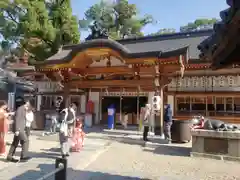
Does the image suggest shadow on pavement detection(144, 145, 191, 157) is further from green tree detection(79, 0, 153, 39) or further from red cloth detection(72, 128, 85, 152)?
green tree detection(79, 0, 153, 39)

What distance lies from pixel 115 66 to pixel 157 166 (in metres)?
6.25

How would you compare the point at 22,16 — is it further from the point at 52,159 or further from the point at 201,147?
the point at 201,147

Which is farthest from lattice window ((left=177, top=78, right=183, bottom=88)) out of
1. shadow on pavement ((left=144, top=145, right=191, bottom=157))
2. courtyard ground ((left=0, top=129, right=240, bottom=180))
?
shadow on pavement ((left=144, top=145, right=191, bottom=157))

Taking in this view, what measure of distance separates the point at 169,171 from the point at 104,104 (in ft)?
30.5

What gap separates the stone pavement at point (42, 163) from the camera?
17.3ft

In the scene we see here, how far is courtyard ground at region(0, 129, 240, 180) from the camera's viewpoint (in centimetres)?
542

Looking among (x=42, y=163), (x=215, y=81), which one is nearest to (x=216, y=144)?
(x=215, y=81)

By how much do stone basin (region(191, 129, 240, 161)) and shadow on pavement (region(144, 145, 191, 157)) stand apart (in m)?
0.52

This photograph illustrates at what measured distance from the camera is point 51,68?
454 inches

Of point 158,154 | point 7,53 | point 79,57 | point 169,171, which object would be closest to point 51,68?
point 79,57

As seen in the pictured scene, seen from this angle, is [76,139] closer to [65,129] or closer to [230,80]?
[65,129]

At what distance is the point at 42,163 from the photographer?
6.18 m

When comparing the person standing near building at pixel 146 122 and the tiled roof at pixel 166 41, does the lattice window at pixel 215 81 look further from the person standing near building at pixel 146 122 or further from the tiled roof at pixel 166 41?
the person standing near building at pixel 146 122

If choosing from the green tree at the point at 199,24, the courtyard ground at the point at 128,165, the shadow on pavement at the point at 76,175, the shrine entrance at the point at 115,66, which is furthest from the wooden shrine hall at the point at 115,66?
the green tree at the point at 199,24
